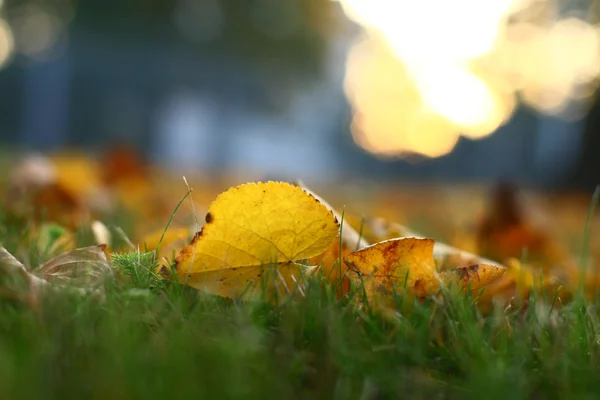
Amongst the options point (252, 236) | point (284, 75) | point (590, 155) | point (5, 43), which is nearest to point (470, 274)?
point (252, 236)

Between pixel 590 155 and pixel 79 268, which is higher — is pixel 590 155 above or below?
below

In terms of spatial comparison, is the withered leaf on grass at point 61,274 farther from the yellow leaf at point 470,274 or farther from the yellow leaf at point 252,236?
the yellow leaf at point 470,274

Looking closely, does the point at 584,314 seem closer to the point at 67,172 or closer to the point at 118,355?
the point at 118,355

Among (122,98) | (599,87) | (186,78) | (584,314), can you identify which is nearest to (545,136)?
(599,87)

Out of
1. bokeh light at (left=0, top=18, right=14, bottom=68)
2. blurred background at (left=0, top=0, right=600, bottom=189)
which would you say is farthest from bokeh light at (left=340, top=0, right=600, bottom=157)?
bokeh light at (left=0, top=18, right=14, bottom=68)

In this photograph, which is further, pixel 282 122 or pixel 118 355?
pixel 282 122

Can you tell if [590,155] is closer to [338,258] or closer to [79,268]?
[338,258]
